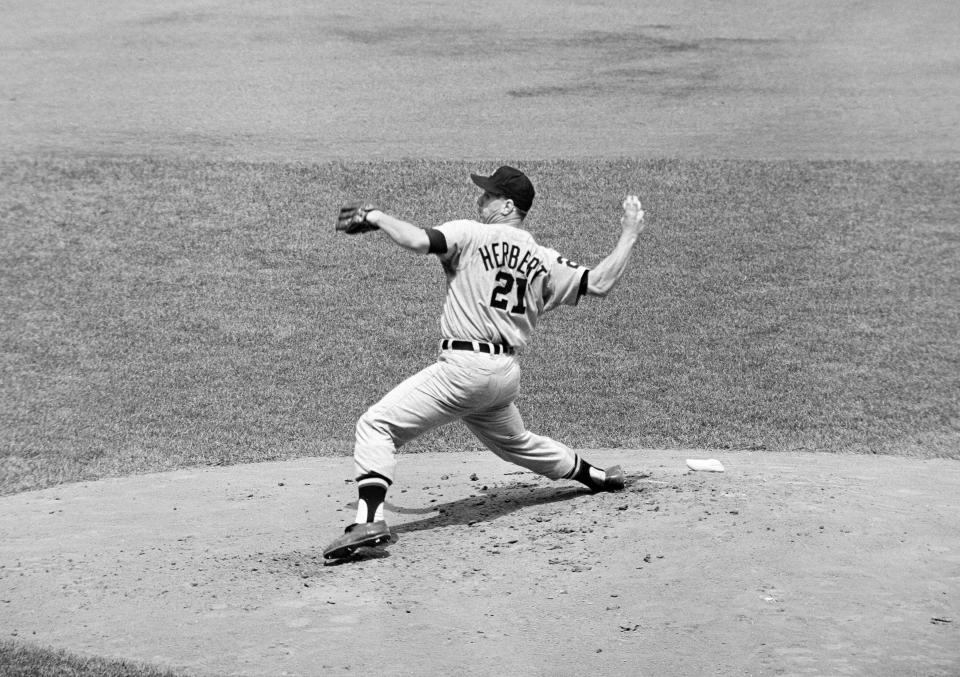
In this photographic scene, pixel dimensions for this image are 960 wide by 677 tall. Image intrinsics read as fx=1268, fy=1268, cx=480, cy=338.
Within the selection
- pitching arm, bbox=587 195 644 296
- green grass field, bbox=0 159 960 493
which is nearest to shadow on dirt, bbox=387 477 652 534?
pitching arm, bbox=587 195 644 296

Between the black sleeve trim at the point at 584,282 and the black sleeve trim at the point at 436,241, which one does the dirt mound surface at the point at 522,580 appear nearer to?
the black sleeve trim at the point at 584,282

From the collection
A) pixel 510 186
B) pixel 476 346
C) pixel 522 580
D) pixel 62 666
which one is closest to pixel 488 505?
pixel 476 346

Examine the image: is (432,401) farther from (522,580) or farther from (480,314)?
(522,580)

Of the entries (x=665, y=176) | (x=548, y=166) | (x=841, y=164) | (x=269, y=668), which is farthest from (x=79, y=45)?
(x=269, y=668)

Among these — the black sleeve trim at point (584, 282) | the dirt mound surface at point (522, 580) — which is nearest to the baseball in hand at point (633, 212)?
the black sleeve trim at point (584, 282)

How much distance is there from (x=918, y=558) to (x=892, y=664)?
1.13 metres

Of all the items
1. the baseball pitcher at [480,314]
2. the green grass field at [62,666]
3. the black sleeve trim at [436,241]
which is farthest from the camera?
the baseball pitcher at [480,314]

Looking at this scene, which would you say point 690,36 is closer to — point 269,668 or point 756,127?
point 756,127


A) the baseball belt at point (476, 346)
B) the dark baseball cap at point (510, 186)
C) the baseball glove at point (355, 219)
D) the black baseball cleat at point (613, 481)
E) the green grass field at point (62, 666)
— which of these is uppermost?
the dark baseball cap at point (510, 186)

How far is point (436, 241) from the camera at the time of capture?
20.7 ft

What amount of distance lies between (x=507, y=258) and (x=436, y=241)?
42 centimetres

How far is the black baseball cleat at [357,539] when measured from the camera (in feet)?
20.2

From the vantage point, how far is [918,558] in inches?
235

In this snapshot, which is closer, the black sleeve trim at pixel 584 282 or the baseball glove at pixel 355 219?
the baseball glove at pixel 355 219
